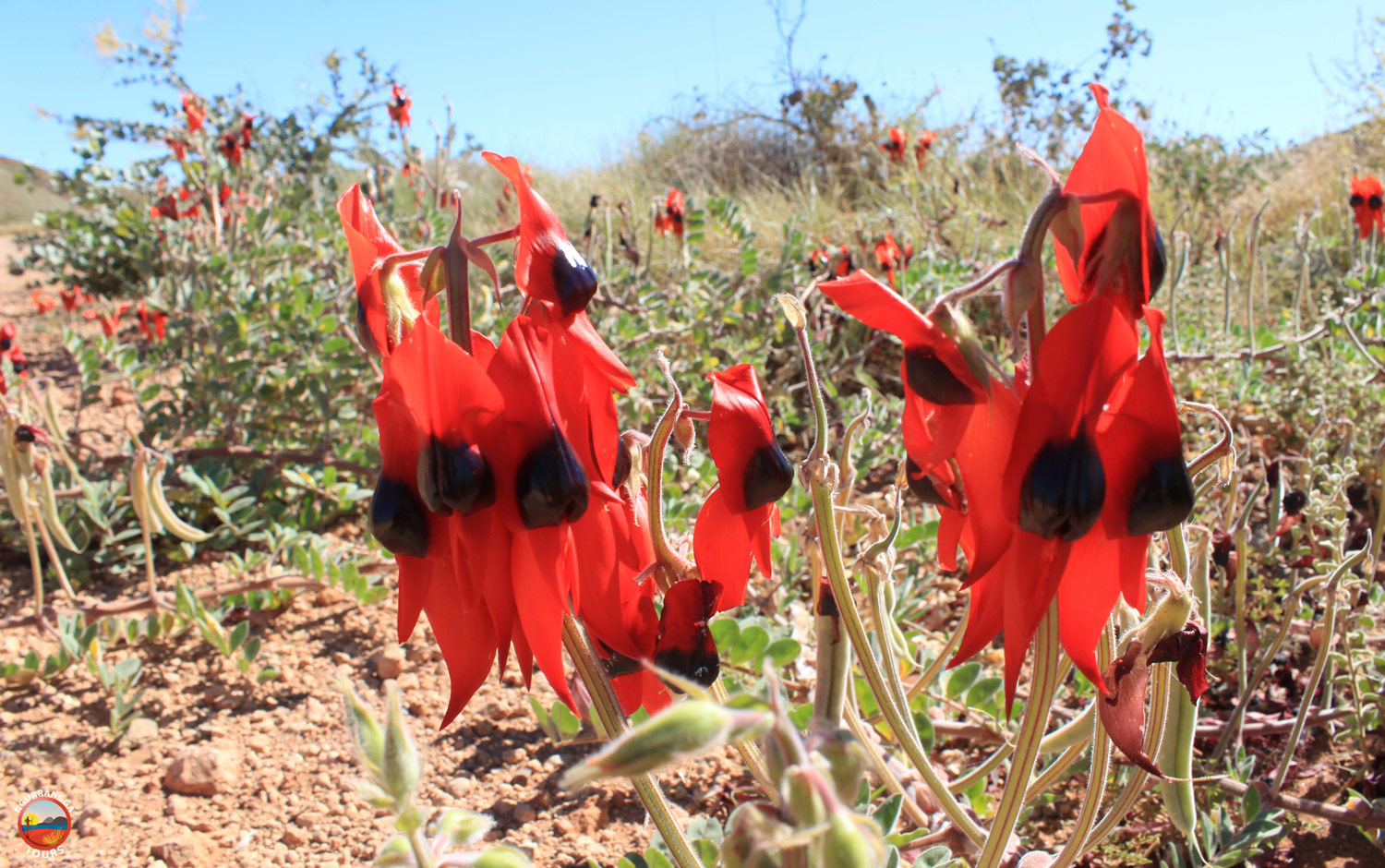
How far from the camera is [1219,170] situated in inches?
256

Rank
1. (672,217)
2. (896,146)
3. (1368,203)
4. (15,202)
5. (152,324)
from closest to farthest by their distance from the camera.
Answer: (1368,203)
(152,324)
(672,217)
(896,146)
(15,202)

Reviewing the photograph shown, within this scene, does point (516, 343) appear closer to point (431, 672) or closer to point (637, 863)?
point (637, 863)

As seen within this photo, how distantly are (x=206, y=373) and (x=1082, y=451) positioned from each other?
2.44 meters

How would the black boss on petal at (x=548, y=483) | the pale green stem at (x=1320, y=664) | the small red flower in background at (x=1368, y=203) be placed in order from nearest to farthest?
the black boss on petal at (x=548, y=483), the pale green stem at (x=1320, y=664), the small red flower in background at (x=1368, y=203)

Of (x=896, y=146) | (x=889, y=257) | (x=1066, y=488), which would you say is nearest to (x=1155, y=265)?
(x=1066, y=488)

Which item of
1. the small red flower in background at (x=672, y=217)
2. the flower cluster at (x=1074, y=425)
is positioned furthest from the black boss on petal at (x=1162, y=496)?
the small red flower in background at (x=672, y=217)

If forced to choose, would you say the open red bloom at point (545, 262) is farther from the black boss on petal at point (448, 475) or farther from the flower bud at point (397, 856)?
the flower bud at point (397, 856)

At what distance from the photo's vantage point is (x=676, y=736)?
0.33m

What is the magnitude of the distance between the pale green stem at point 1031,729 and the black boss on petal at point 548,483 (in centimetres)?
27

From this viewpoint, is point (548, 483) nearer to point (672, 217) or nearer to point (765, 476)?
point (765, 476)

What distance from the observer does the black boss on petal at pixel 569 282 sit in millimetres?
617

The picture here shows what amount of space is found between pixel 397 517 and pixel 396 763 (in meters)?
0.15

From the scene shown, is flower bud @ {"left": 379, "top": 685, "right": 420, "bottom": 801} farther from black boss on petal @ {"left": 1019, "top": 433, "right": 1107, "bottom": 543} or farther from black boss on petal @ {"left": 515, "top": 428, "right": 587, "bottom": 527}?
black boss on petal @ {"left": 1019, "top": 433, "right": 1107, "bottom": 543}

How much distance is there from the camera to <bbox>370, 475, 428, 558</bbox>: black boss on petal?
55 cm
